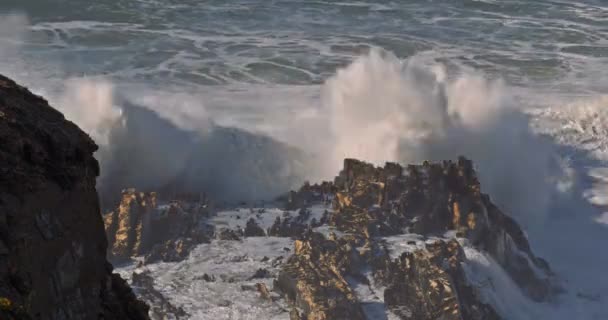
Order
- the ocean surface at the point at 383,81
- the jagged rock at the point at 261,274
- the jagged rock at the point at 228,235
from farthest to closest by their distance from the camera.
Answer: the ocean surface at the point at 383,81 < the jagged rock at the point at 228,235 < the jagged rock at the point at 261,274

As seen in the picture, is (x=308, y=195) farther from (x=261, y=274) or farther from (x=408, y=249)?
(x=261, y=274)

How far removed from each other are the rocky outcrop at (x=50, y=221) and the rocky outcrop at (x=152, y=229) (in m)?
17.8

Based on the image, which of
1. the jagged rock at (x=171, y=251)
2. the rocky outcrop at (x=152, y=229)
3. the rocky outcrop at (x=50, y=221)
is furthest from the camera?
the rocky outcrop at (x=152, y=229)

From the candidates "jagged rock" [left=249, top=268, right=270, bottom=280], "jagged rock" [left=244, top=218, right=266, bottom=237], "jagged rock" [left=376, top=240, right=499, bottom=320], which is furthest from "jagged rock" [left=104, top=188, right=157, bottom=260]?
"jagged rock" [left=376, top=240, right=499, bottom=320]

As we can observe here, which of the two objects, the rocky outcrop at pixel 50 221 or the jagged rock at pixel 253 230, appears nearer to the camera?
the rocky outcrop at pixel 50 221

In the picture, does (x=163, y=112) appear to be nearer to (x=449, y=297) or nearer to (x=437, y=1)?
(x=449, y=297)

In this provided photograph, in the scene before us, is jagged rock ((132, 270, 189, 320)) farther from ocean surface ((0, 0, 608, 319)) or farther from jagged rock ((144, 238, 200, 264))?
ocean surface ((0, 0, 608, 319))

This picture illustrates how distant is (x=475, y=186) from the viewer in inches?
1206

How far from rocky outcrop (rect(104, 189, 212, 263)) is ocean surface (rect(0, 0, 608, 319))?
22.4 feet

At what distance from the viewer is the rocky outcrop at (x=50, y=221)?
8875mm

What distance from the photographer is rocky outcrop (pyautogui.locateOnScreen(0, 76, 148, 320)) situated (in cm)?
888

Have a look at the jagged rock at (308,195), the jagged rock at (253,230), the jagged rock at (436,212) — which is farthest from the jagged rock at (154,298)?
the jagged rock at (308,195)

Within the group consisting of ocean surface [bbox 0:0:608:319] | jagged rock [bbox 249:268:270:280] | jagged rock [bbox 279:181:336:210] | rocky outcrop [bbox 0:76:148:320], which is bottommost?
jagged rock [bbox 249:268:270:280]

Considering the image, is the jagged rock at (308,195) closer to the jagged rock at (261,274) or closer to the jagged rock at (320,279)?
the jagged rock at (320,279)
